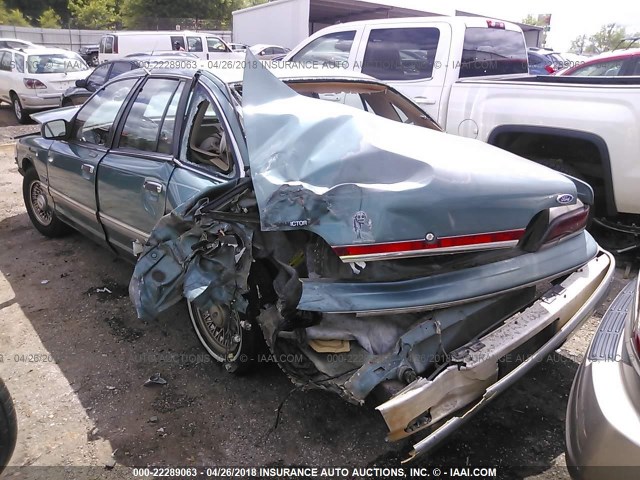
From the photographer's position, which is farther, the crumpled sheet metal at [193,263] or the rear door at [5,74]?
the rear door at [5,74]

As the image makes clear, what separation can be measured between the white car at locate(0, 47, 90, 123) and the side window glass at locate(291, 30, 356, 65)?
830 centimetres

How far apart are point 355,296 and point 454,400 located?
592mm

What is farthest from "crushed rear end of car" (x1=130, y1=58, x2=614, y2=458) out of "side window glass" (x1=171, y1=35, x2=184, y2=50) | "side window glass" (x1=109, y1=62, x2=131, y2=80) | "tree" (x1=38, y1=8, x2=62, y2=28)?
"tree" (x1=38, y1=8, x2=62, y2=28)

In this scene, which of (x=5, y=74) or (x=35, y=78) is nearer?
(x=35, y=78)

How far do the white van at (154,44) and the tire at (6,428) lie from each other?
51.1 ft

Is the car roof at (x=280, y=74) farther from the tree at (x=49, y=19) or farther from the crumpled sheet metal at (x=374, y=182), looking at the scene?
the tree at (x=49, y=19)

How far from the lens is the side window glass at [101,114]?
420cm

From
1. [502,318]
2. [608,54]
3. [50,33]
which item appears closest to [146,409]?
[502,318]

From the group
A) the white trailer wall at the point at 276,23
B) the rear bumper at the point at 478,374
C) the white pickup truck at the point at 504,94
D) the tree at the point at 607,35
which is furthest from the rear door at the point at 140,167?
the tree at the point at 607,35

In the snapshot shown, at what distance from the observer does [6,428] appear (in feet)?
7.54

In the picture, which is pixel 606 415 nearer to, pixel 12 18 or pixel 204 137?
pixel 204 137

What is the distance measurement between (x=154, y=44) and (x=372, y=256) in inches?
675

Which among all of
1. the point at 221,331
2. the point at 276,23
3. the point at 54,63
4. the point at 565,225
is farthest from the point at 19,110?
the point at 565,225

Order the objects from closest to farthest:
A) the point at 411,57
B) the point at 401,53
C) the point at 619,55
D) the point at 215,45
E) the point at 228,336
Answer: the point at 228,336
the point at 411,57
the point at 401,53
the point at 619,55
the point at 215,45
